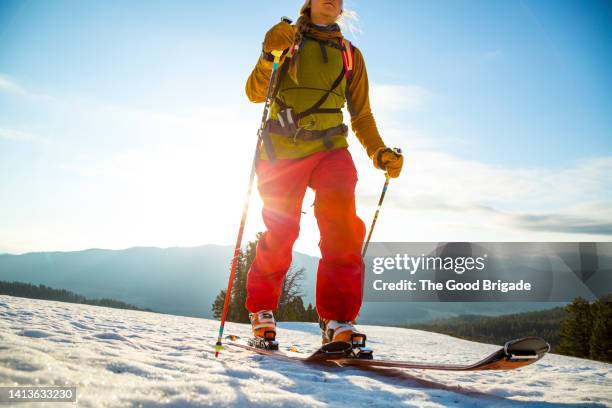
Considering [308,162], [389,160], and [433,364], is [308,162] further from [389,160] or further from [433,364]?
[433,364]

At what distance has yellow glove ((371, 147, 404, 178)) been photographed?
12.2 feet

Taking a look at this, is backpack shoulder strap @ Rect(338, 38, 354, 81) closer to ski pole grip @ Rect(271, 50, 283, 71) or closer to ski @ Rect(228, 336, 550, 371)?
ski pole grip @ Rect(271, 50, 283, 71)

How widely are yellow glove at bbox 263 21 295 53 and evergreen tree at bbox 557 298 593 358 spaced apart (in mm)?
51798

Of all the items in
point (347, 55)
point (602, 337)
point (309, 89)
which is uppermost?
point (347, 55)

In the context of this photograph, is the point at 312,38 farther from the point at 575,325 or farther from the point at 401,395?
the point at 575,325

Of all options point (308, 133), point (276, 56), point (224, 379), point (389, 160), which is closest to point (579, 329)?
point (389, 160)

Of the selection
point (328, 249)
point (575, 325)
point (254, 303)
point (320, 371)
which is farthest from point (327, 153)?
point (575, 325)

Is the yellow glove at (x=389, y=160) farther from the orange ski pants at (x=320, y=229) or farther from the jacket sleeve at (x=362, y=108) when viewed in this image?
the orange ski pants at (x=320, y=229)

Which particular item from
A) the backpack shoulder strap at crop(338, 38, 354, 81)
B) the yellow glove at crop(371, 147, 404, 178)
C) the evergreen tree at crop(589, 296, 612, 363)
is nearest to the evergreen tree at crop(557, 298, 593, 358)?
the evergreen tree at crop(589, 296, 612, 363)

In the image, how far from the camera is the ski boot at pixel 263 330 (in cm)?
340

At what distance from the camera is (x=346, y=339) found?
2977 mm

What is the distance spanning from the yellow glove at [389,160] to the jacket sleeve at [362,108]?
150mm

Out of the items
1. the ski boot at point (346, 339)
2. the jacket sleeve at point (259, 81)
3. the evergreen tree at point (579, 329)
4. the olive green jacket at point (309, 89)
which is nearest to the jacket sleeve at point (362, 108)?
the olive green jacket at point (309, 89)

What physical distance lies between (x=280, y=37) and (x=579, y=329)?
5520 cm
